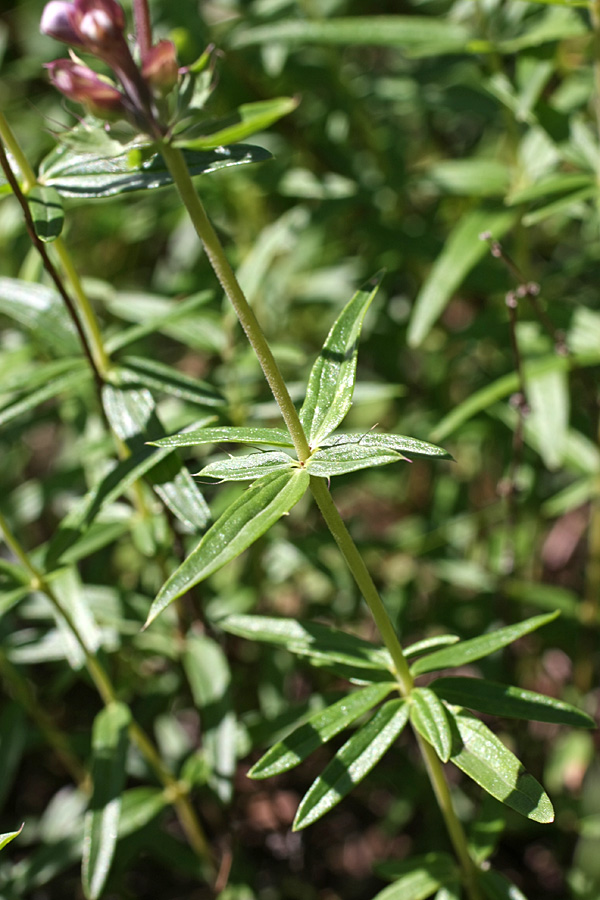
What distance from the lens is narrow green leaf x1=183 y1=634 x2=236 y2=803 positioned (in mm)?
1370

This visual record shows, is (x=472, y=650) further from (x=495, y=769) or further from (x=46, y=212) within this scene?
(x=46, y=212)

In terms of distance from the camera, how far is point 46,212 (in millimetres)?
1047

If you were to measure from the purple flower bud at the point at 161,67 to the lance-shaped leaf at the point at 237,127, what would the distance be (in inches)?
2.3

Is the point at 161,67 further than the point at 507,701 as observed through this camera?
No

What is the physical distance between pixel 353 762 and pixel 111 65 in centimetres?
80

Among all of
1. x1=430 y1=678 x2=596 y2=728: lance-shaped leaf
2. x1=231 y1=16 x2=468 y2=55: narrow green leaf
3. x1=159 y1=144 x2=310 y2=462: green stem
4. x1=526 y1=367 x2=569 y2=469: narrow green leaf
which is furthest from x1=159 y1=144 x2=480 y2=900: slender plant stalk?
x1=231 y1=16 x2=468 y2=55: narrow green leaf

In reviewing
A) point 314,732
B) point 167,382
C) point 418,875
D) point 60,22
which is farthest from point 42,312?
point 418,875

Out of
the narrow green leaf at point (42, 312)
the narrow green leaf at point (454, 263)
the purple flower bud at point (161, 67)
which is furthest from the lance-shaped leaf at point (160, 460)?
the narrow green leaf at point (454, 263)

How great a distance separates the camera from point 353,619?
1.87 meters

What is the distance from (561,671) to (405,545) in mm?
712

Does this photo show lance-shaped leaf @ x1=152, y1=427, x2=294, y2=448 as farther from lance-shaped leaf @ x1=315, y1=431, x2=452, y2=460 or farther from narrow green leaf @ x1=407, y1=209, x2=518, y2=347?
narrow green leaf @ x1=407, y1=209, x2=518, y2=347

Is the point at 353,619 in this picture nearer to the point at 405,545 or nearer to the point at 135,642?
the point at 405,545

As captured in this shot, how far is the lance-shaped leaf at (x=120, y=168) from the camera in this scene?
94 centimetres

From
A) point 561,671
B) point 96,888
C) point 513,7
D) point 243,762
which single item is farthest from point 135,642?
point 513,7
